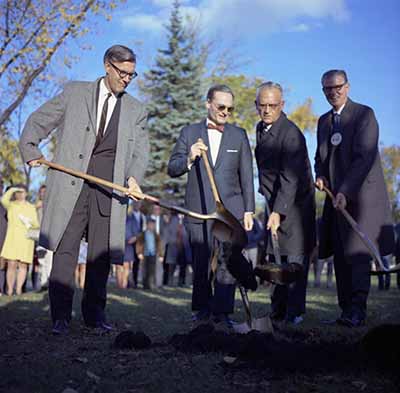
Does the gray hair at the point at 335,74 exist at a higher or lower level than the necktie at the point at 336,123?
higher

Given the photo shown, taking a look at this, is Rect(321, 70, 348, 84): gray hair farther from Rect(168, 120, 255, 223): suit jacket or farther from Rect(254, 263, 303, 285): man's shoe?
Rect(254, 263, 303, 285): man's shoe

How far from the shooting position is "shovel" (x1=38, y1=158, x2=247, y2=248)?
5.26 m

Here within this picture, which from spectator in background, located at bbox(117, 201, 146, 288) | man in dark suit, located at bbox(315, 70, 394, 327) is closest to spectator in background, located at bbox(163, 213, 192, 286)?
spectator in background, located at bbox(117, 201, 146, 288)

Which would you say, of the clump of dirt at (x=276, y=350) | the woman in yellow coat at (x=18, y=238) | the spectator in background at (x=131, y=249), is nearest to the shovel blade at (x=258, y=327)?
the clump of dirt at (x=276, y=350)

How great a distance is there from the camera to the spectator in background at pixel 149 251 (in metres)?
14.5

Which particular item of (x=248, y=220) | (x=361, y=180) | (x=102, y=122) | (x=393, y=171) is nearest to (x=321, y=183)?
(x=361, y=180)

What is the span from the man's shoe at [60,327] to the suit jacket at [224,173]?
1739 millimetres

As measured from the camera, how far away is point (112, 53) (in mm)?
5523

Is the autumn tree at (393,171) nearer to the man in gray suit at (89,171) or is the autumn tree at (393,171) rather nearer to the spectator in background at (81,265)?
the spectator in background at (81,265)

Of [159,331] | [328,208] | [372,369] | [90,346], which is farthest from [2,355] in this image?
[328,208]

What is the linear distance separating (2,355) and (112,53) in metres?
2.72

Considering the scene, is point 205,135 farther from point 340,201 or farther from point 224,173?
point 340,201

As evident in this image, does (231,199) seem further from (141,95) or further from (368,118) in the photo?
(141,95)

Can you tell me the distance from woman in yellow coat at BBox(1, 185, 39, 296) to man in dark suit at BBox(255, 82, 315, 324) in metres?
6.68
